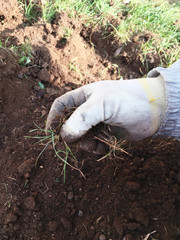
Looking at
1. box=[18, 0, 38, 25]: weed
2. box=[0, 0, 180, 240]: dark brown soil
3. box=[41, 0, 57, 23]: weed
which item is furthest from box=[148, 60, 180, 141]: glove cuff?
box=[18, 0, 38, 25]: weed

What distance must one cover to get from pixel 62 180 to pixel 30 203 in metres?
0.25

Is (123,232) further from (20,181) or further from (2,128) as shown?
(2,128)

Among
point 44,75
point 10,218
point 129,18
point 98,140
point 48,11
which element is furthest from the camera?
point 129,18

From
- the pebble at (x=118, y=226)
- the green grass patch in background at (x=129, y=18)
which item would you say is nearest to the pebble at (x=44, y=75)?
the green grass patch in background at (x=129, y=18)

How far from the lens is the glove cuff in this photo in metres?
1.35

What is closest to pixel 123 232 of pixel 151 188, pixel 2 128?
pixel 151 188

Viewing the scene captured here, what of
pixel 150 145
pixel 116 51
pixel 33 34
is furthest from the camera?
pixel 116 51

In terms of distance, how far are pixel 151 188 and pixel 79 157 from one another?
0.55 m

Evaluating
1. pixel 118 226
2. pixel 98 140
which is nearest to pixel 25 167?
pixel 98 140

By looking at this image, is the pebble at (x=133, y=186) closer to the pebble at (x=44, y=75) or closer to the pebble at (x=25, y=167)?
the pebble at (x=25, y=167)

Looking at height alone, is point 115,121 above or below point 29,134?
above

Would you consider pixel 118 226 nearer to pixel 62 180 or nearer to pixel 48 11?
pixel 62 180

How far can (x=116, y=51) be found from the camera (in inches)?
94.3

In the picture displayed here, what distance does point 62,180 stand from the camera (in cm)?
147
